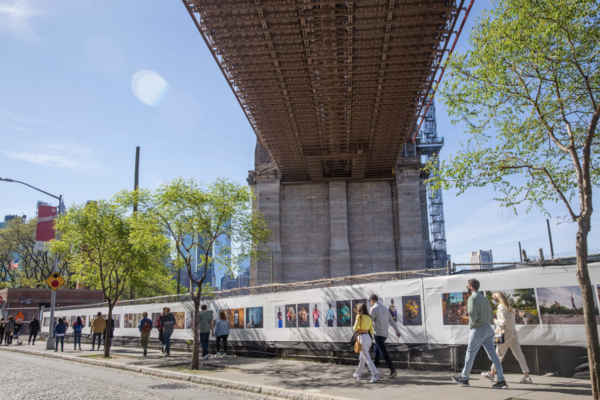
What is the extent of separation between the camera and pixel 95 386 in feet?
34.2

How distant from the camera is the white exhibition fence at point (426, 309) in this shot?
890 cm

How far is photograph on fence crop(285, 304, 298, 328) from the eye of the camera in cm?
1441

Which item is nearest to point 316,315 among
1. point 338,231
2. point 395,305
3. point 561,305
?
point 395,305

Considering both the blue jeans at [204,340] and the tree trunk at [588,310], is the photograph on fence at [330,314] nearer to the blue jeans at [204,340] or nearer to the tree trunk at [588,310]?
the blue jeans at [204,340]

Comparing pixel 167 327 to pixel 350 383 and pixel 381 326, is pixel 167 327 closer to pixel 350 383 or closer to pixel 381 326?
pixel 350 383

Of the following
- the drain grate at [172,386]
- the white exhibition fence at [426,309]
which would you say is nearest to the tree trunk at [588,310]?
the white exhibition fence at [426,309]

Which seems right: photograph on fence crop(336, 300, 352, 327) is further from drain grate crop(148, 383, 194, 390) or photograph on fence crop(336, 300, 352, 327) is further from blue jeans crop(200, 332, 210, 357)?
blue jeans crop(200, 332, 210, 357)

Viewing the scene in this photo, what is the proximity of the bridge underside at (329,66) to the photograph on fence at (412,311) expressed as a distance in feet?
64.6

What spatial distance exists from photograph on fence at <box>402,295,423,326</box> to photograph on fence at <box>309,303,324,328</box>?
2.92 meters

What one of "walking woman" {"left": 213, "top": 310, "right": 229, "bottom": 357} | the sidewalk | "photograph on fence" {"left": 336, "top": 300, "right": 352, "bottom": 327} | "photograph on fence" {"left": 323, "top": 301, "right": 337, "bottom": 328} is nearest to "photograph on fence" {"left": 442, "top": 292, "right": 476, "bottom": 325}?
the sidewalk

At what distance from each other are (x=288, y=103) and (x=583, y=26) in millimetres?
29928

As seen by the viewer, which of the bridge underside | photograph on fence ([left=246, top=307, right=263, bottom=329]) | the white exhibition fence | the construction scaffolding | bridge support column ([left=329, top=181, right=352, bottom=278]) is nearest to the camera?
the white exhibition fence

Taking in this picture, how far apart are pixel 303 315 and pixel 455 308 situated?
207 inches

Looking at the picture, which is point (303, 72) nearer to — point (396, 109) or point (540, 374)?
point (396, 109)
